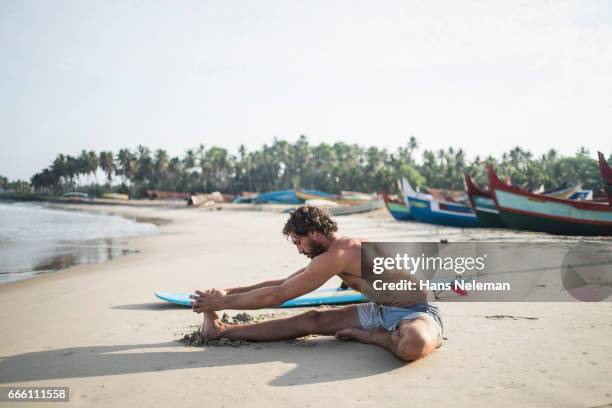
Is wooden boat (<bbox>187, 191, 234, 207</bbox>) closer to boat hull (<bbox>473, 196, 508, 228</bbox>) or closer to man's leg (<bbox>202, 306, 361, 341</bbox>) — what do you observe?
boat hull (<bbox>473, 196, 508, 228</bbox>)

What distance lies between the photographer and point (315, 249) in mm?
3838

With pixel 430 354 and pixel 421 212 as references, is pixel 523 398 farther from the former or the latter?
pixel 421 212

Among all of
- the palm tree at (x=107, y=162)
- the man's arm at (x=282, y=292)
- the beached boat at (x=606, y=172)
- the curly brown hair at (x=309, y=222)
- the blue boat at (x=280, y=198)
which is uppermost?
the palm tree at (x=107, y=162)

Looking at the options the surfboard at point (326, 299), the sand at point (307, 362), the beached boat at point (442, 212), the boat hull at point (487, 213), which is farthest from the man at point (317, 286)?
the beached boat at point (442, 212)

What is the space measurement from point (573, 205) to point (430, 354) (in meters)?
14.1

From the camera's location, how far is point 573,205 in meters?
15.4

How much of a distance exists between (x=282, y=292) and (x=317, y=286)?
0.29m

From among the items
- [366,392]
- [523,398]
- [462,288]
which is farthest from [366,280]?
[462,288]

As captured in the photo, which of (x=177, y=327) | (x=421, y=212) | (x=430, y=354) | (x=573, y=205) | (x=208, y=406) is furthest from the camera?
(x=421, y=212)

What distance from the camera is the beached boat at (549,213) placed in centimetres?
1494

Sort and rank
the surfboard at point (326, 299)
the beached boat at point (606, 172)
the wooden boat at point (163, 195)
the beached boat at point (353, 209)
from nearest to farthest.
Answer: the surfboard at point (326, 299) < the beached boat at point (606, 172) < the beached boat at point (353, 209) < the wooden boat at point (163, 195)

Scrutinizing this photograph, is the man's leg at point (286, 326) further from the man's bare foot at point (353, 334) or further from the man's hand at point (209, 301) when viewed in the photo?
the man's hand at point (209, 301)

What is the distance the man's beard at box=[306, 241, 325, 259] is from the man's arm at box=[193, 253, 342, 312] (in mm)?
176

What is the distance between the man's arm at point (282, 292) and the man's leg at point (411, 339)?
0.65 meters
